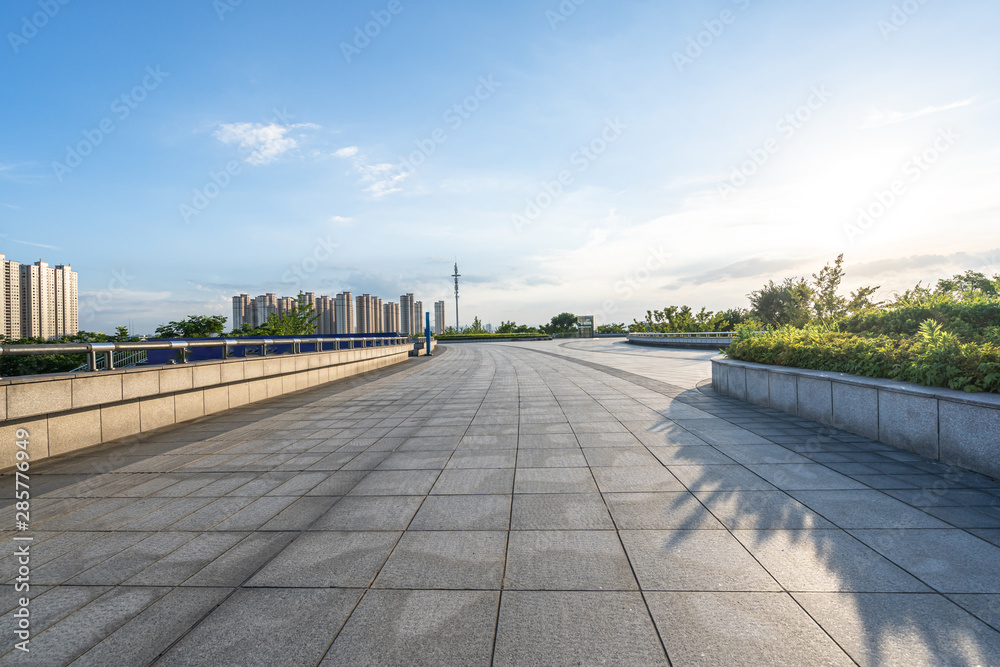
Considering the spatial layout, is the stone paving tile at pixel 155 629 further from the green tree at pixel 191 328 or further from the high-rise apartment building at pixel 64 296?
the high-rise apartment building at pixel 64 296

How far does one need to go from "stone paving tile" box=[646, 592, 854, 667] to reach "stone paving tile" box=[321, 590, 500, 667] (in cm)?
97

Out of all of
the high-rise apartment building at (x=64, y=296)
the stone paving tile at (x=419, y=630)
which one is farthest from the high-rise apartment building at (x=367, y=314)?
the stone paving tile at (x=419, y=630)

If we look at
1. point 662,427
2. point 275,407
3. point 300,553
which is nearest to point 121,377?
point 275,407

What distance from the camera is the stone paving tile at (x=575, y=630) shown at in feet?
7.13

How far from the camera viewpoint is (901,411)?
5.50 meters

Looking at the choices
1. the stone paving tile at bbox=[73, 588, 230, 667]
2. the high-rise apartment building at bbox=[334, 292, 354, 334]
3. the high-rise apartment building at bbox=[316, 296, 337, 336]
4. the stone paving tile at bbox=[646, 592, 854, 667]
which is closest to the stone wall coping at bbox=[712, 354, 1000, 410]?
the stone paving tile at bbox=[646, 592, 854, 667]

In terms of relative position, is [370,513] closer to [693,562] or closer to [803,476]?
[693,562]

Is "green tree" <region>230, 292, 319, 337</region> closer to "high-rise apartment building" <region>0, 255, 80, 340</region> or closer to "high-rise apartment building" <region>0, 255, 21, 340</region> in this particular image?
"high-rise apartment building" <region>0, 255, 80, 340</region>

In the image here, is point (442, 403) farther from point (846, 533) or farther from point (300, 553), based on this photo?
point (846, 533)

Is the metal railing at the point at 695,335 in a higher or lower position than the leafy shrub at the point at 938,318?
lower

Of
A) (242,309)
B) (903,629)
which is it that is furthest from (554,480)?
(242,309)

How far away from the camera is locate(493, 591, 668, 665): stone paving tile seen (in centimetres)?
217

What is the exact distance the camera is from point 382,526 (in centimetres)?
368

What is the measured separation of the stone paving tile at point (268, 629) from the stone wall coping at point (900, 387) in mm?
6152
